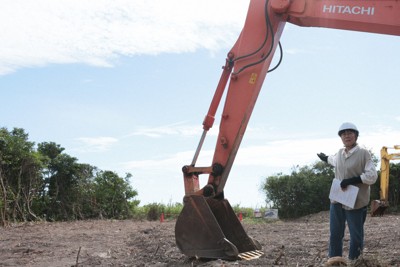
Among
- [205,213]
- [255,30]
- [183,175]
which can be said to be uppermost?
[255,30]

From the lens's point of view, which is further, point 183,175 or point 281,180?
point 281,180

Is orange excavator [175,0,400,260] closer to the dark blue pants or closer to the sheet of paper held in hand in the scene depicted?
the dark blue pants

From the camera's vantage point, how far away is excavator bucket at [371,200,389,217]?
62.1 feet

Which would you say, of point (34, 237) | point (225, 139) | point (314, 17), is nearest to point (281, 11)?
point (314, 17)

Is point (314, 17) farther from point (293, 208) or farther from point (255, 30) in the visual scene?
point (293, 208)

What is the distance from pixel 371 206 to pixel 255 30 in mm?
14737

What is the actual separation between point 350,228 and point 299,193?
1426 cm

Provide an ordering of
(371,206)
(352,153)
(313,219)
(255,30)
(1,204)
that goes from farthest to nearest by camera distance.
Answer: (371,206), (313,219), (1,204), (255,30), (352,153)

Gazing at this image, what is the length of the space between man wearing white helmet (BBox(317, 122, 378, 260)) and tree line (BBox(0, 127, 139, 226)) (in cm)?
973

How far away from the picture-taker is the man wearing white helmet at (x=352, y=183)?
5594mm

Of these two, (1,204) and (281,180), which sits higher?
(281,180)

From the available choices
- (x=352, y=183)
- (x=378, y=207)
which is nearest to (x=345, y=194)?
(x=352, y=183)

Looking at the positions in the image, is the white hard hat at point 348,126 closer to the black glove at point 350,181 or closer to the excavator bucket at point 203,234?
the black glove at point 350,181

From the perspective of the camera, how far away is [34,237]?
410 inches
